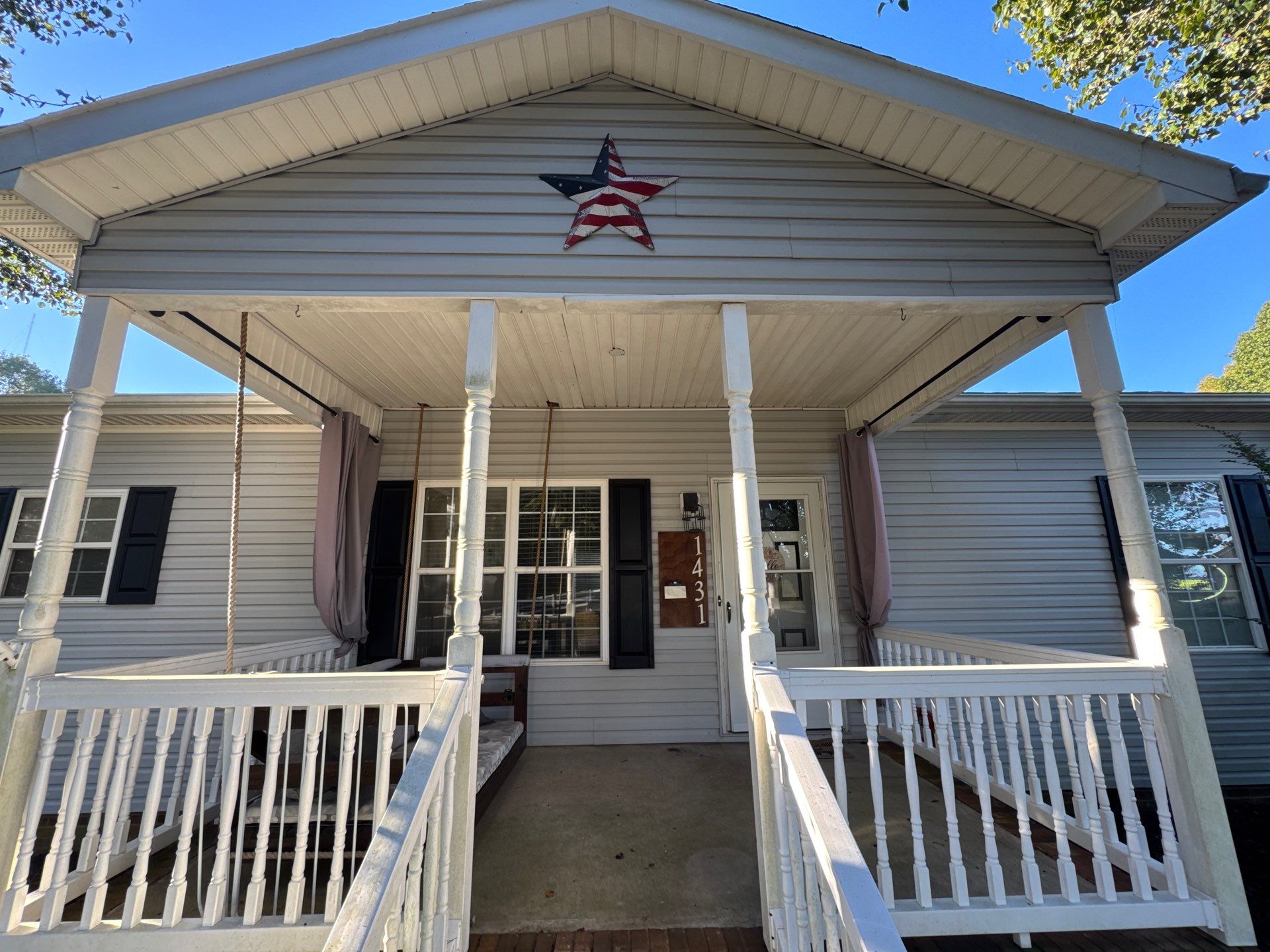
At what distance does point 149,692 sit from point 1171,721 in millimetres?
4134

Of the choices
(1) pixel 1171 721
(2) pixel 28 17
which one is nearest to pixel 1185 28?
(1) pixel 1171 721

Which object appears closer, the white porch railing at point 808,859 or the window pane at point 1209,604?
the white porch railing at point 808,859

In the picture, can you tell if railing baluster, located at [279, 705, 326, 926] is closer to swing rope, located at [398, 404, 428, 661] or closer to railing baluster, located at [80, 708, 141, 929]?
railing baluster, located at [80, 708, 141, 929]

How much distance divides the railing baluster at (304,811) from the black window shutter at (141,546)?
3485 mm

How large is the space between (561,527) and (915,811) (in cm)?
321

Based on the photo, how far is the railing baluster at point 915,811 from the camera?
2.01 meters

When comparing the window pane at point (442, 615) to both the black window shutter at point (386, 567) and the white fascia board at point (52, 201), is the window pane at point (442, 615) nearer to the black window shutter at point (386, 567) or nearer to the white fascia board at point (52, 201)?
the black window shutter at point (386, 567)

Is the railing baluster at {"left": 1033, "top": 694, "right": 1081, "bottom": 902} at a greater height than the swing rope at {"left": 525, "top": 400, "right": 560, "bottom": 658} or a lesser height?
lesser

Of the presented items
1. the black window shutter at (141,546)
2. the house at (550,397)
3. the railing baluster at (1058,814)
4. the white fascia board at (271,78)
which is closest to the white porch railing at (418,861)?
→ the house at (550,397)

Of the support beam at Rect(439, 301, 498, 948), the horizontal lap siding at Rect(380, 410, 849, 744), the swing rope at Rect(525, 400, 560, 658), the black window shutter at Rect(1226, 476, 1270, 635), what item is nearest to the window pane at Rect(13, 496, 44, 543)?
the horizontal lap siding at Rect(380, 410, 849, 744)

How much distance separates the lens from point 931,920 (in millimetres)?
1989

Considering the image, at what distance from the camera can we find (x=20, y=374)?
57.6 feet

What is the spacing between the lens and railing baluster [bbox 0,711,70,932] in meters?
1.97

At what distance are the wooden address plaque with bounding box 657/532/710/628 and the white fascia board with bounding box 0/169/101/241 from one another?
3829mm
